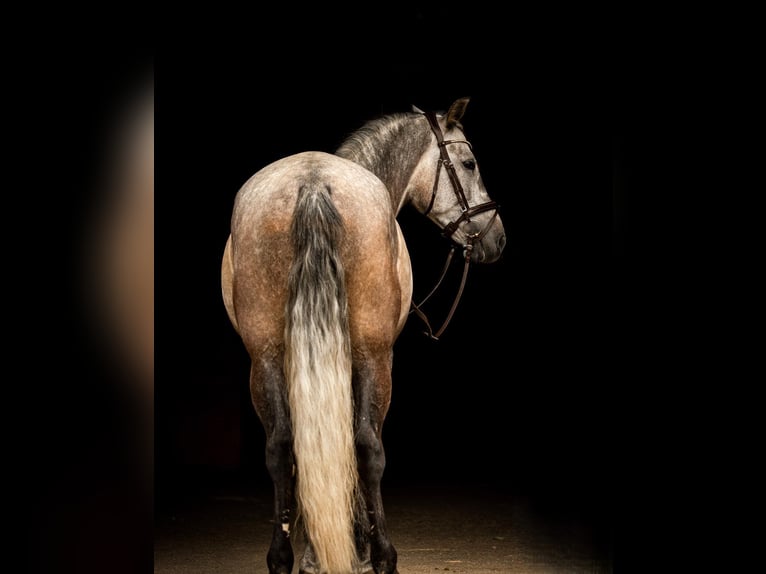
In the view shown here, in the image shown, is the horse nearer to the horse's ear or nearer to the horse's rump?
the horse's rump

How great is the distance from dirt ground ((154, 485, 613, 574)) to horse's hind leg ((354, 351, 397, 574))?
31.5 inches

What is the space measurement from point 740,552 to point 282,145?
3521mm

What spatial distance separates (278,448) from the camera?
3.54m

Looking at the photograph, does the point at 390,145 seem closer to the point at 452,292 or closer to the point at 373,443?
the point at 373,443

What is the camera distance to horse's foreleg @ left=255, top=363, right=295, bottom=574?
3551mm

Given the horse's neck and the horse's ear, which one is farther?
the horse's ear

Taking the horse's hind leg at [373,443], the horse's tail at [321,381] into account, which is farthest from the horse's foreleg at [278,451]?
the horse's hind leg at [373,443]

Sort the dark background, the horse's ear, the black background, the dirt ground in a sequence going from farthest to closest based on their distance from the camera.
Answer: the dark background
the horse's ear
the dirt ground
the black background

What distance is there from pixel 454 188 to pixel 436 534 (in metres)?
1.87

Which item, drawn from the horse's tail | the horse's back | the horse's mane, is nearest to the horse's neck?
the horse's mane

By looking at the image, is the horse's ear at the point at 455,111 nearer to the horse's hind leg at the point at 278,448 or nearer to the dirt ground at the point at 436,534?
the horse's hind leg at the point at 278,448

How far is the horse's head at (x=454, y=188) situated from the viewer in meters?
4.75

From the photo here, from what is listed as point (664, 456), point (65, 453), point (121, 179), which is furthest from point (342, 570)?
point (121, 179)

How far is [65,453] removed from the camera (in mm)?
3098
